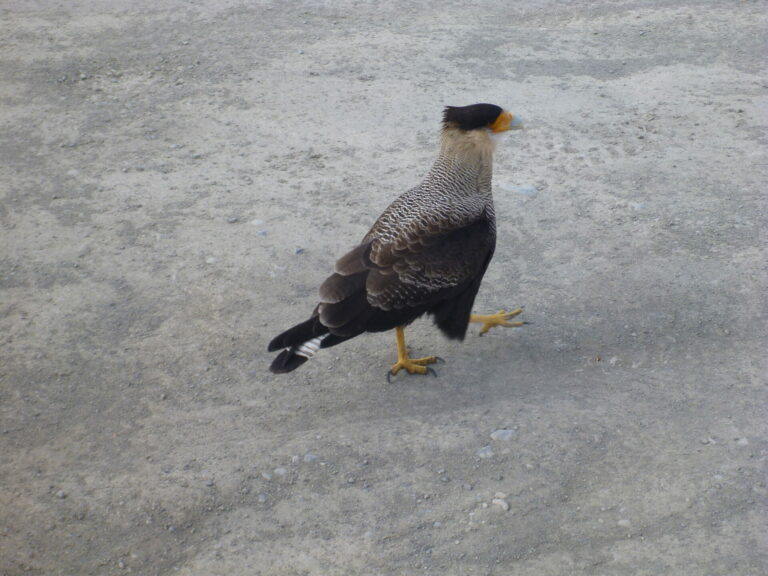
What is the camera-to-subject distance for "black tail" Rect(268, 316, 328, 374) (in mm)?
4273

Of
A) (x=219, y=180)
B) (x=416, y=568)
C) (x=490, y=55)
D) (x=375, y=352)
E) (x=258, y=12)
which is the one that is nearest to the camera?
(x=416, y=568)

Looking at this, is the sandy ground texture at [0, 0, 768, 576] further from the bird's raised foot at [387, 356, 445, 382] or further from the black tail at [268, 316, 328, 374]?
the black tail at [268, 316, 328, 374]

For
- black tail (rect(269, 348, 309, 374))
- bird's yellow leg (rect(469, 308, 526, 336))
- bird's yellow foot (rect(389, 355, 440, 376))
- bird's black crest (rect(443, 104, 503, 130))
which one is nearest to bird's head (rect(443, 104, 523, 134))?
bird's black crest (rect(443, 104, 503, 130))

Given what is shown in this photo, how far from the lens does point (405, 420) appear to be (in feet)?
14.6

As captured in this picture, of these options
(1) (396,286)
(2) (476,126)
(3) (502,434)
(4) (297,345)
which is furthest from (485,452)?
(2) (476,126)

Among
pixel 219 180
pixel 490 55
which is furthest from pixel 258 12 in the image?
pixel 219 180

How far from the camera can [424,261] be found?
14.7 feet

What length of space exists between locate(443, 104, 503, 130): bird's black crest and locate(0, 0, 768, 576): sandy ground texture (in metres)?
1.19

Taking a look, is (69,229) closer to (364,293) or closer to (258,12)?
(364,293)

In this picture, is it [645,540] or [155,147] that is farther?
[155,147]

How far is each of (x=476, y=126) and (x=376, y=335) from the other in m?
1.37

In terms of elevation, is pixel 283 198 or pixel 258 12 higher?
pixel 258 12

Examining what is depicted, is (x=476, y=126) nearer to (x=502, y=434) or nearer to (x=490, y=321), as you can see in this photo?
(x=490, y=321)

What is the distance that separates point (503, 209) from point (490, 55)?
2593mm
